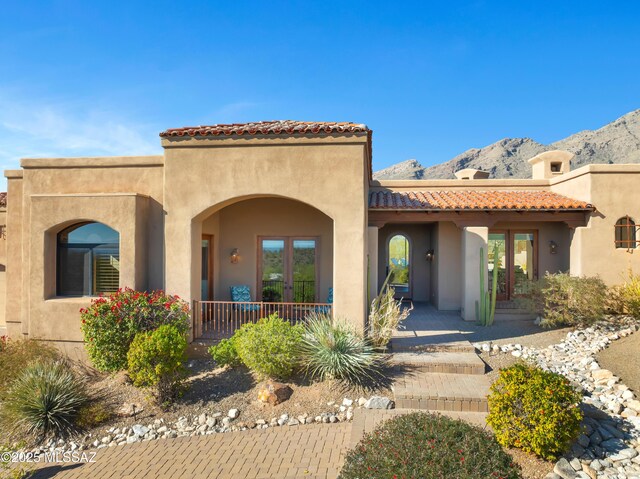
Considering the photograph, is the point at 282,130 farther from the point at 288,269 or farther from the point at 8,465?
the point at 8,465

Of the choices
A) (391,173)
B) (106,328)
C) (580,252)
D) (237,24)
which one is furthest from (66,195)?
(391,173)

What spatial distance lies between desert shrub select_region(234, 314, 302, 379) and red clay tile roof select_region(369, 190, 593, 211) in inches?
242

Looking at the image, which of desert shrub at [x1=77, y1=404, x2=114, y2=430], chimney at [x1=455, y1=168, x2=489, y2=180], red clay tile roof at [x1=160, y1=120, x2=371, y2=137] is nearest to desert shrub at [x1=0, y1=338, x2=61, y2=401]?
desert shrub at [x1=77, y1=404, x2=114, y2=430]

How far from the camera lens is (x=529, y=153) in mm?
85438

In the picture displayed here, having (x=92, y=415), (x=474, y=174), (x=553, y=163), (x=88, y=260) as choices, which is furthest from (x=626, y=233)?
(x=88, y=260)

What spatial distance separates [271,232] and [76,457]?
28.7ft

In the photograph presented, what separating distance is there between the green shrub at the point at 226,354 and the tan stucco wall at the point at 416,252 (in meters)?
9.53

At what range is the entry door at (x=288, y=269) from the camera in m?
14.6

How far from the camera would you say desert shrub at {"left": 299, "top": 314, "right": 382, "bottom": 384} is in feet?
29.2

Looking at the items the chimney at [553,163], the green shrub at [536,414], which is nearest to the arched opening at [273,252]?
the green shrub at [536,414]

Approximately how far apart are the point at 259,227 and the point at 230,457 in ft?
29.0

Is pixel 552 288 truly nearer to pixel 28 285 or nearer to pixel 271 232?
pixel 271 232

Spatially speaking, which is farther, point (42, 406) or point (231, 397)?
point (231, 397)

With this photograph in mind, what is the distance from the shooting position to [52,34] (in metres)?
11.9
